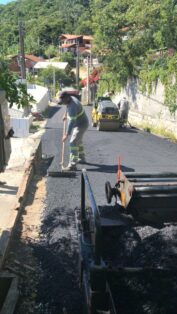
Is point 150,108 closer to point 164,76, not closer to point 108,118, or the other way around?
point 164,76

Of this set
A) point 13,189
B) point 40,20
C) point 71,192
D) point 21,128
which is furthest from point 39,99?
point 40,20

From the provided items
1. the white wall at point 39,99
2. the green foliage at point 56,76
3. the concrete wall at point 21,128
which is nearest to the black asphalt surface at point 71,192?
the concrete wall at point 21,128

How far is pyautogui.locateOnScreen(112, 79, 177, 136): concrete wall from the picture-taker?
63.6 ft

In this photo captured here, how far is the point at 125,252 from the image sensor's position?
493 centimetres

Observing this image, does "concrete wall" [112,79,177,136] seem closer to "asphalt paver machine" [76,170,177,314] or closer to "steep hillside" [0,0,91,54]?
"asphalt paver machine" [76,170,177,314]

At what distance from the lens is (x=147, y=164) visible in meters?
11.4

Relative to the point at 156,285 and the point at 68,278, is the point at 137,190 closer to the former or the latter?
the point at 156,285

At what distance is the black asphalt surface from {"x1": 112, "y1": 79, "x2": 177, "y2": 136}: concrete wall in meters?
1.73

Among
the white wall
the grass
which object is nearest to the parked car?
the grass

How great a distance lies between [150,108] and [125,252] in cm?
1789

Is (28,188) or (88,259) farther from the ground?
(88,259)

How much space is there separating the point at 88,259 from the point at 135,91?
21.9 metres

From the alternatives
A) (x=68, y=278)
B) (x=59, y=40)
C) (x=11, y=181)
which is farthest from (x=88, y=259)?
(x=59, y=40)

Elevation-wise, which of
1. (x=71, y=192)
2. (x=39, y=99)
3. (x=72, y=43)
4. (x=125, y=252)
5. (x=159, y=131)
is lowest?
(x=39, y=99)
